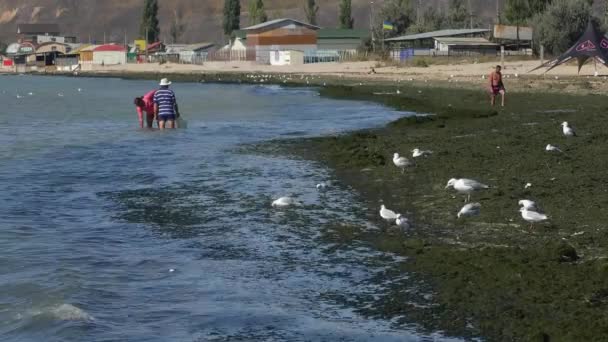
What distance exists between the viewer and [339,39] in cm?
12381

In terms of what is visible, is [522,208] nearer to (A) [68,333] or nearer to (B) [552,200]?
(B) [552,200]

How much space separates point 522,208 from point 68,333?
6493mm

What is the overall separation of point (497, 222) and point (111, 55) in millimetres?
147977

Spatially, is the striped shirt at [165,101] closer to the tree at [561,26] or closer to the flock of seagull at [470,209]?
the flock of seagull at [470,209]

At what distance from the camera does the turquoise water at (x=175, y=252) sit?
964 centimetres

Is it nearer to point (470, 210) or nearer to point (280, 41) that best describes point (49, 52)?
point (280, 41)

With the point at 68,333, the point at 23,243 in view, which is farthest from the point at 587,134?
the point at 68,333

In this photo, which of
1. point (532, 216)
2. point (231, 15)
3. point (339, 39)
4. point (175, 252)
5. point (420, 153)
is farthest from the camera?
point (231, 15)

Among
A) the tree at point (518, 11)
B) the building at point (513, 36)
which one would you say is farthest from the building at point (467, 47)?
the tree at point (518, 11)

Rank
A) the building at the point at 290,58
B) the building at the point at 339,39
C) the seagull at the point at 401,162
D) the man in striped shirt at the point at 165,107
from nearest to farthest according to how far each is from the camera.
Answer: the seagull at the point at 401,162 → the man in striped shirt at the point at 165,107 → the building at the point at 290,58 → the building at the point at 339,39

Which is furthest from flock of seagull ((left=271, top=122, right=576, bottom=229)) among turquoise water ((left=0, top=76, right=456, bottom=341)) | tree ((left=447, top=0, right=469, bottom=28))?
tree ((left=447, top=0, right=469, bottom=28))

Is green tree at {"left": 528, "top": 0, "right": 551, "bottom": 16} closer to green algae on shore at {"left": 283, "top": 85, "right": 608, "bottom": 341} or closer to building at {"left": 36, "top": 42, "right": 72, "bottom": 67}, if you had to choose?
green algae on shore at {"left": 283, "top": 85, "right": 608, "bottom": 341}

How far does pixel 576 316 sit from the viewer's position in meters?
9.02

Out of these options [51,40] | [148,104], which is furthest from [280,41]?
[148,104]
